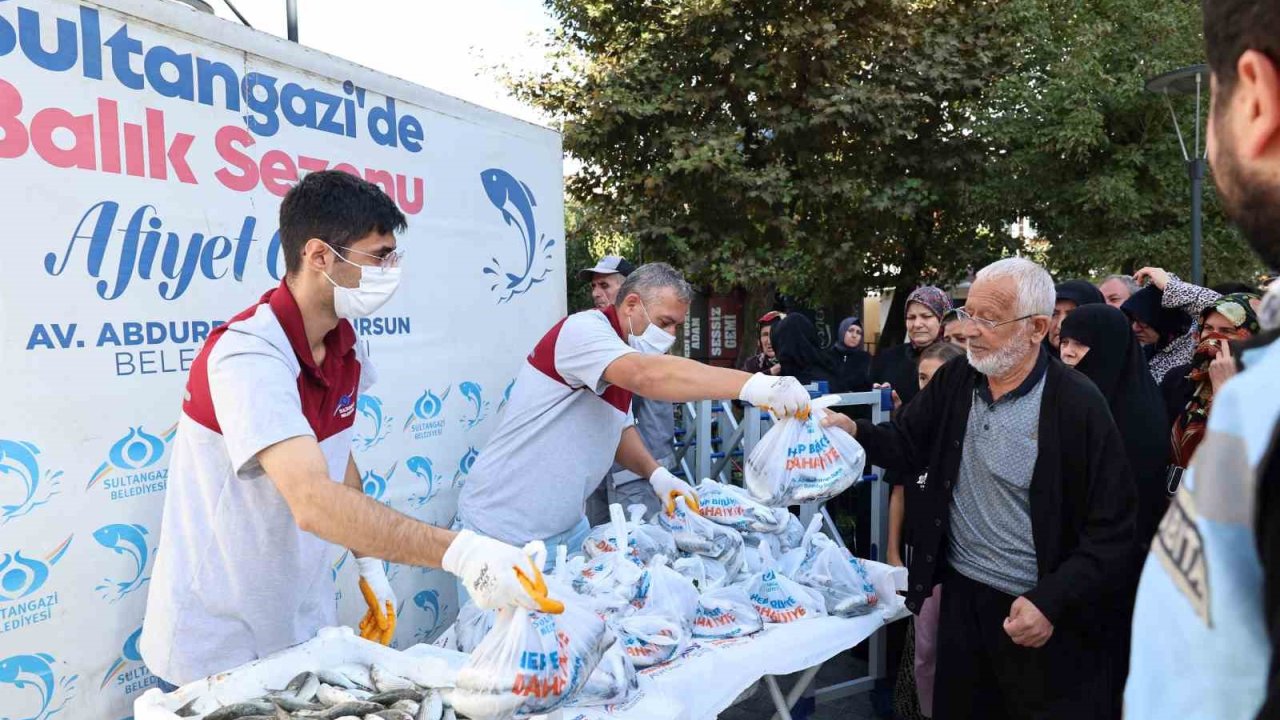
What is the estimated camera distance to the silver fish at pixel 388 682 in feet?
6.32

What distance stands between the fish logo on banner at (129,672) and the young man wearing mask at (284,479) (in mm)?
403

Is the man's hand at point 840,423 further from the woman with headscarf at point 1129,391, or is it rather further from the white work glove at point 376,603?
the white work glove at point 376,603

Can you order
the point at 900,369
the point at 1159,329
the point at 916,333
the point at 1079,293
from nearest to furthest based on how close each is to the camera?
the point at 1079,293
the point at 1159,329
the point at 916,333
the point at 900,369

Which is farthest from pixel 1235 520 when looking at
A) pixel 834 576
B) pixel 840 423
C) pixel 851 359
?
pixel 851 359

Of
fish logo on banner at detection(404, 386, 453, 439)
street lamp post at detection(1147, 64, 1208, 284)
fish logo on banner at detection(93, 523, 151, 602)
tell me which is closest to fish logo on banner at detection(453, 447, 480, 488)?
fish logo on banner at detection(404, 386, 453, 439)

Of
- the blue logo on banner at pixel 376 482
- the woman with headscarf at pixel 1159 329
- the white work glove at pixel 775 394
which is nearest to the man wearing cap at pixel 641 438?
the white work glove at pixel 775 394

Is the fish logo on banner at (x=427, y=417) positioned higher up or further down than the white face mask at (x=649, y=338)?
further down

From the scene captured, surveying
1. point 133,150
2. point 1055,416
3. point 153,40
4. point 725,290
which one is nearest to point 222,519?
point 133,150

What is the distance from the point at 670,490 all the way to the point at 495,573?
187 centimetres

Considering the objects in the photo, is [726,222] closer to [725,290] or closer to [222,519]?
[725,290]

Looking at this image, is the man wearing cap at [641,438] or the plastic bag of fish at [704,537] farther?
the man wearing cap at [641,438]

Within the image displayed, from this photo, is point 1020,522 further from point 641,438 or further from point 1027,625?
point 641,438

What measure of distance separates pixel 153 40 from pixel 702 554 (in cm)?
252

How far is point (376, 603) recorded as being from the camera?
251 cm
